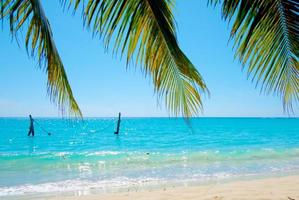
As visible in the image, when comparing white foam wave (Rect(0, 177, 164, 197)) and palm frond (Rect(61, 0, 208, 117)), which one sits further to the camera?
white foam wave (Rect(0, 177, 164, 197))

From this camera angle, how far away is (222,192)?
27.4ft

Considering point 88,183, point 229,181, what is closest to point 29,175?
point 88,183

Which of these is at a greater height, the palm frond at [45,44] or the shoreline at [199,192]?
the palm frond at [45,44]

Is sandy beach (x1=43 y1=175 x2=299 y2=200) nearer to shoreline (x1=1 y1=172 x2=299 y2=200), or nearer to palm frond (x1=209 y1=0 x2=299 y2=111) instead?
shoreline (x1=1 y1=172 x2=299 y2=200)

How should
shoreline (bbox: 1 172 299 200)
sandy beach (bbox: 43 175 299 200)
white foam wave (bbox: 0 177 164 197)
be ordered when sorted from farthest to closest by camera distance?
white foam wave (bbox: 0 177 164 197)
shoreline (bbox: 1 172 299 200)
sandy beach (bbox: 43 175 299 200)

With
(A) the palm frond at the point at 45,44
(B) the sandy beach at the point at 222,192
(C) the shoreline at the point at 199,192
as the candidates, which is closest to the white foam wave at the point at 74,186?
(C) the shoreline at the point at 199,192

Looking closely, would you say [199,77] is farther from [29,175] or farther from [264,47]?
[29,175]

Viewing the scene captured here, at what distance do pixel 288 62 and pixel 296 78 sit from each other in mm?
178

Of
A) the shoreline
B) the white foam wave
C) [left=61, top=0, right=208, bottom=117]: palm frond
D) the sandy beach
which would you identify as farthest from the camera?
the white foam wave

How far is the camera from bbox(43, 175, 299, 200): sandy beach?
7762mm

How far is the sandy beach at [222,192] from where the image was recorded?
25.5ft

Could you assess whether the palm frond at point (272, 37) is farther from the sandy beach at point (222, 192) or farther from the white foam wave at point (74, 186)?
the white foam wave at point (74, 186)

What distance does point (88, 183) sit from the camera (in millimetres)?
10625

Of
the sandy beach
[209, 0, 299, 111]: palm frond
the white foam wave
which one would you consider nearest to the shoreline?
the sandy beach
